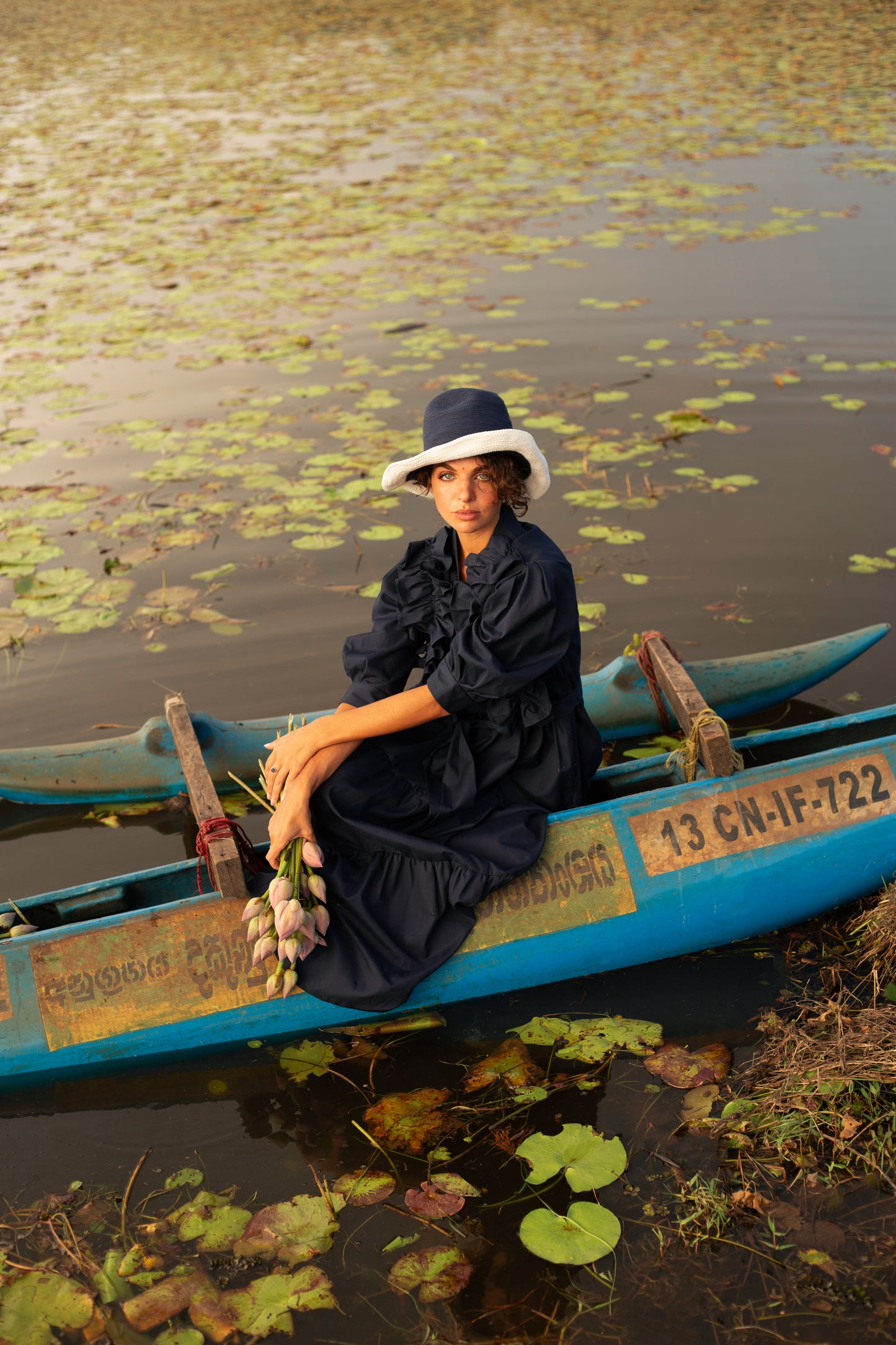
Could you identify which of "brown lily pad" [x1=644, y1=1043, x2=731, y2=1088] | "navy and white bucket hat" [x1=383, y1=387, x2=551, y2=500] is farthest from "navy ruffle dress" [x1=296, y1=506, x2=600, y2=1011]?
"brown lily pad" [x1=644, y1=1043, x2=731, y2=1088]

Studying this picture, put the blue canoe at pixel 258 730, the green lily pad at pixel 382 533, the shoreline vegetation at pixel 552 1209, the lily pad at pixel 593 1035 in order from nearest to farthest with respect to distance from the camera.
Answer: the shoreline vegetation at pixel 552 1209, the lily pad at pixel 593 1035, the blue canoe at pixel 258 730, the green lily pad at pixel 382 533

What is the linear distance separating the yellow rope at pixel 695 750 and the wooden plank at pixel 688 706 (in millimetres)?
14

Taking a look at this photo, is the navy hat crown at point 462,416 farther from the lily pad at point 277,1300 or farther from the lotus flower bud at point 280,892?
the lily pad at point 277,1300

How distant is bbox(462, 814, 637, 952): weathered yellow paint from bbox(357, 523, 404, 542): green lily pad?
2.84 meters

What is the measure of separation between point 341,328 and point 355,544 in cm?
322

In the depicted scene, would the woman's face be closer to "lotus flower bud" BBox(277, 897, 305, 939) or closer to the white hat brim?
the white hat brim

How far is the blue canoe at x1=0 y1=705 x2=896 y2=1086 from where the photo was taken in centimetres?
278

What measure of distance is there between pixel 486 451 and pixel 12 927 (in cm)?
182

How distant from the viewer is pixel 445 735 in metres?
2.98

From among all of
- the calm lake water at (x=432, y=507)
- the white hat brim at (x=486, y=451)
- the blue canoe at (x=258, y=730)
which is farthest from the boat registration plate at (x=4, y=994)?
the white hat brim at (x=486, y=451)

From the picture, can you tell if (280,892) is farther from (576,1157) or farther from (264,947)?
(576,1157)

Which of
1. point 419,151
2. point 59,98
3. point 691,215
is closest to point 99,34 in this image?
point 59,98

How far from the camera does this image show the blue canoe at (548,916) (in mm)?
2781

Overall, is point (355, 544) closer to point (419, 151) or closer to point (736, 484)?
point (736, 484)
